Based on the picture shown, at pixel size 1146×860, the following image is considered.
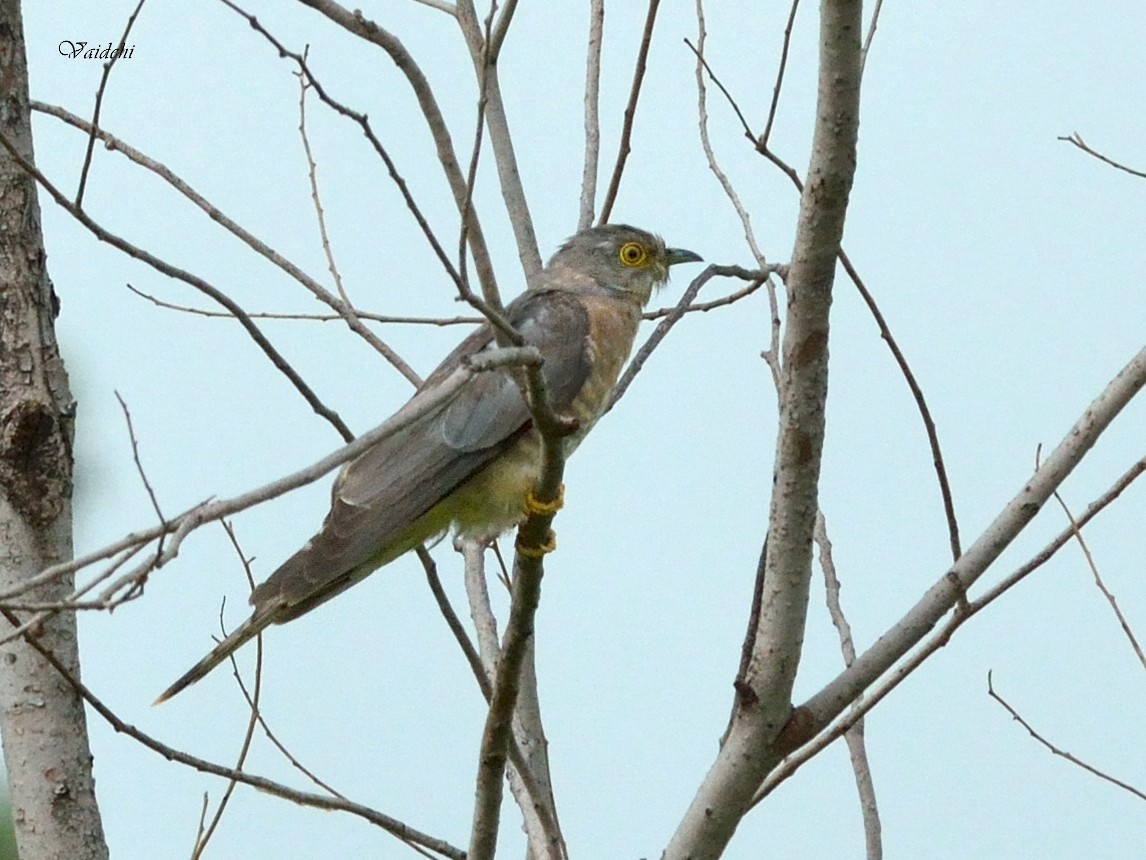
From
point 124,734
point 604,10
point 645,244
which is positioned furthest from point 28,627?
point 645,244

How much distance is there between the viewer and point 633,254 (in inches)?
186

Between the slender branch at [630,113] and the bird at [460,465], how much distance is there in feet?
1.07

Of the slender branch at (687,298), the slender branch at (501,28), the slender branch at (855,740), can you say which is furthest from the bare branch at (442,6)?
the slender branch at (855,740)

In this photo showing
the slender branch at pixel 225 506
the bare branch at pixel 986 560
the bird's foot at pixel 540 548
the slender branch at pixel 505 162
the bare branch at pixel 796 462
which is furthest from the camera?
the slender branch at pixel 505 162

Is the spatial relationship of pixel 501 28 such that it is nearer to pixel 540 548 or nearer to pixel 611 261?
pixel 540 548

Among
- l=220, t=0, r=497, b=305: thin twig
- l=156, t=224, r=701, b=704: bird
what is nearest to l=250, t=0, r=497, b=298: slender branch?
l=220, t=0, r=497, b=305: thin twig

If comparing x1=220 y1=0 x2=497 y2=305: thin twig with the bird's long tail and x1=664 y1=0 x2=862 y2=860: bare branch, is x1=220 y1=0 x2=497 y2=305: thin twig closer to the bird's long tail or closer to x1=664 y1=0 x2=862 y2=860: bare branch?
x1=664 y1=0 x2=862 y2=860: bare branch

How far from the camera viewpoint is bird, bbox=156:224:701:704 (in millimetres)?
3457

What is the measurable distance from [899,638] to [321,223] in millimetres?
2119

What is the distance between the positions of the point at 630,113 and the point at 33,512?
191cm

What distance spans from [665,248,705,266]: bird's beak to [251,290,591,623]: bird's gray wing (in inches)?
31.1

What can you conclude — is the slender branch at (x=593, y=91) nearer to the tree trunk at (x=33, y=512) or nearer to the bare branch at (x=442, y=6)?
the bare branch at (x=442, y=6)

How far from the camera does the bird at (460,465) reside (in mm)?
3457

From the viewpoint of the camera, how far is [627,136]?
12.8ft
